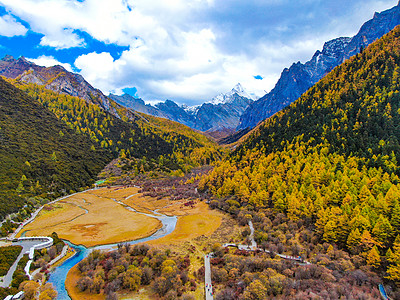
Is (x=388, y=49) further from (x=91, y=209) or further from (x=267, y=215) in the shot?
(x=91, y=209)

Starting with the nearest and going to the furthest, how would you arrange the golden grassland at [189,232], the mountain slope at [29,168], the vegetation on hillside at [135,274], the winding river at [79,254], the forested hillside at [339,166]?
the vegetation on hillside at [135,274] → the golden grassland at [189,232] → the winding river at [79,254] → the forested hillside at [339,166] → the mountain slope at [29,168]

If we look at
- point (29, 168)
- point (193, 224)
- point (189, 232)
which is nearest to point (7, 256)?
point (189, 232)

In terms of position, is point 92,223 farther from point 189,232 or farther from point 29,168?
point 29,168

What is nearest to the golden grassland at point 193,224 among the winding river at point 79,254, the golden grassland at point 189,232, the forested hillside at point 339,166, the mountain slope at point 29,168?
the golden grassland at point 189,232

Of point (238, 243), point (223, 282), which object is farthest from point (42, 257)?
point (238, 243)

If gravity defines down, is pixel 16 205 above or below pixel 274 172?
below

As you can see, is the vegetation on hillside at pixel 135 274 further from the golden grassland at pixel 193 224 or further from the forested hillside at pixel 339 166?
the forested hillside at pixel 339 166

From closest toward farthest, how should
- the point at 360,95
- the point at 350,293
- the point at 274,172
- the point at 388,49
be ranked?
the point at 350,293
the point at 274,172
the point at 360,95
the point at 388,49
